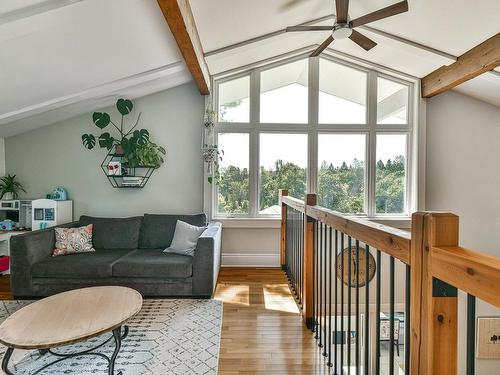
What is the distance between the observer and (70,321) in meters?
1.87

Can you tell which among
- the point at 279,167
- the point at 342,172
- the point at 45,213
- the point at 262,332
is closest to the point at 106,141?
the point at 45,213

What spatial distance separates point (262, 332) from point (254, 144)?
276 centimetres

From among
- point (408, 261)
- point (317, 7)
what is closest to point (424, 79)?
point (317, 7)

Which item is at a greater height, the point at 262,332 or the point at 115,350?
the point at 115,350

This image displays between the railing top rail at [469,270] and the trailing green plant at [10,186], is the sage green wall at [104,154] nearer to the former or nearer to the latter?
the trailing green plant at [10,186]

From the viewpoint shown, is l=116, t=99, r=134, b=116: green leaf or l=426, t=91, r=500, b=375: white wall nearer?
l=116, t=99, r=134, b=116: green leaf

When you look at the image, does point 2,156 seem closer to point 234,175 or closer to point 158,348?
point 234,175

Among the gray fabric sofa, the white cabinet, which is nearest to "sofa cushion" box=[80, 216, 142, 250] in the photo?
the white cabinet

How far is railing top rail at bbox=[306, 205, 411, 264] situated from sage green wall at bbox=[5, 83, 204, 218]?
3.04 metres

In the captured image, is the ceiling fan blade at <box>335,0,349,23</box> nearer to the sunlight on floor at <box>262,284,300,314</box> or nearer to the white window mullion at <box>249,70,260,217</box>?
the white window mullion at <box>249,70,260,217</box>

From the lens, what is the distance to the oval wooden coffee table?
1.66 m

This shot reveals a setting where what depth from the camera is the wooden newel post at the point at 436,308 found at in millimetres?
806

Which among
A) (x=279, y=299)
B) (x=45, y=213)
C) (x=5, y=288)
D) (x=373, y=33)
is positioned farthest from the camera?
(x=45, y=213)

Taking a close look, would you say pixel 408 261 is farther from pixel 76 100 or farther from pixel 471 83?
pixel 471 83
